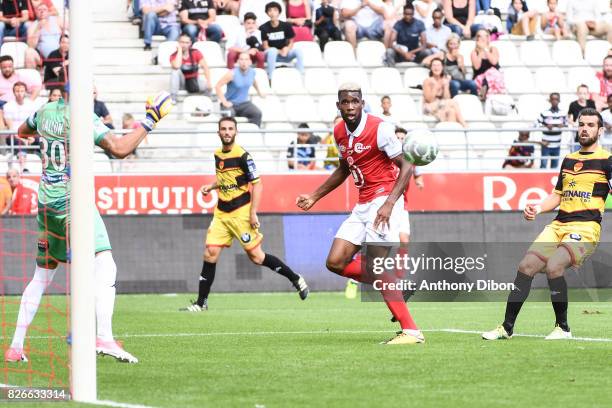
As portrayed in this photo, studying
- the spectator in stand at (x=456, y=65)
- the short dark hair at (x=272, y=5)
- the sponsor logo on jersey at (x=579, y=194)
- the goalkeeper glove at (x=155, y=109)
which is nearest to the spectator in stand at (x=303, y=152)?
the short dark hair at (x=272, y=5)

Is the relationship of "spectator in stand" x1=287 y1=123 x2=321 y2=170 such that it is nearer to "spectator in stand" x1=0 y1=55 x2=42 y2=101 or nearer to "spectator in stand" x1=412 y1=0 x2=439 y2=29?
"spectator in stand" x1=0 y1=55 x2=42 y2=101

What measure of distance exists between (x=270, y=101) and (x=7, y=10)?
225 inches

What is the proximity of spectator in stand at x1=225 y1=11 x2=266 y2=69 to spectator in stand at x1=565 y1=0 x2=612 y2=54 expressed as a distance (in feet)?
25.4

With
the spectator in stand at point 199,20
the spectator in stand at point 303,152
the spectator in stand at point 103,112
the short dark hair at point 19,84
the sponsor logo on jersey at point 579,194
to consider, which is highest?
the spectator in stand at point 199,20

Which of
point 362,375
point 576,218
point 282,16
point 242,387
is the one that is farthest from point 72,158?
point 282,16

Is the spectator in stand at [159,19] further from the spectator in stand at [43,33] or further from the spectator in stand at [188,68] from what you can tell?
the spectator in stand at [43,33]

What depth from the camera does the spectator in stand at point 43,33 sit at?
2083 cm

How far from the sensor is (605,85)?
27188mm

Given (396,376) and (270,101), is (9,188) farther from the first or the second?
(396,376)

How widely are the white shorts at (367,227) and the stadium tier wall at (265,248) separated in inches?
383

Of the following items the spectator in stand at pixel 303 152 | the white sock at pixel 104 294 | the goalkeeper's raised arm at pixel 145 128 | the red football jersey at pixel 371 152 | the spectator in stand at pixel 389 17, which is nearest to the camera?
the goalkeeper's raised arm at pixel 145 128

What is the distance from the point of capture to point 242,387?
8508mm

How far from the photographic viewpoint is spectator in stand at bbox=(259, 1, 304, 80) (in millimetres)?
27388

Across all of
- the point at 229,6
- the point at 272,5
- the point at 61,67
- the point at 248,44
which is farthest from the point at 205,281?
the point at 229,6
